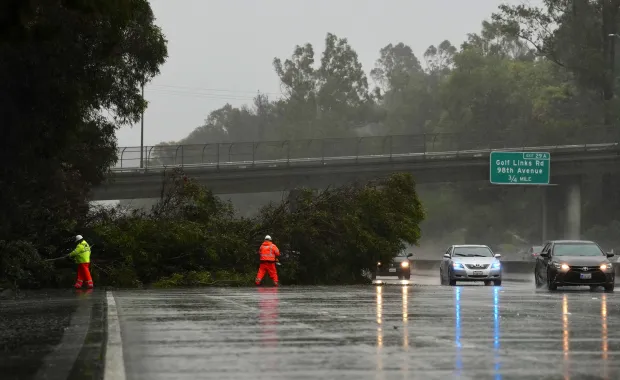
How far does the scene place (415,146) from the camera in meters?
82.3

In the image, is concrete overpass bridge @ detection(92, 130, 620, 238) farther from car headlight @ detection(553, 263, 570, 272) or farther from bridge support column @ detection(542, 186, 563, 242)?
car headlight @ detection(553, 263, 570, 272)

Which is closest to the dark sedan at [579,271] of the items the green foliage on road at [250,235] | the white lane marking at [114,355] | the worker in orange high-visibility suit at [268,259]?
the green foliage on road at [250,235]

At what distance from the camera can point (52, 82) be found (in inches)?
950

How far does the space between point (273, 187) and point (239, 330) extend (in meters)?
63.3

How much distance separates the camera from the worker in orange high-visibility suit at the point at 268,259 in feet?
117

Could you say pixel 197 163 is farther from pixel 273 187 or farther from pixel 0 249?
pixel 0 249

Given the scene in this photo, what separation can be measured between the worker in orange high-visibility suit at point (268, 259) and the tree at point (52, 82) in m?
6.12

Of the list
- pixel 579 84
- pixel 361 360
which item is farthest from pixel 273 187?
pixel 361 360

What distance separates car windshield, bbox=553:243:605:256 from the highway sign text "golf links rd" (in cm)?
3377

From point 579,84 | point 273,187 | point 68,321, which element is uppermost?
point 579,84

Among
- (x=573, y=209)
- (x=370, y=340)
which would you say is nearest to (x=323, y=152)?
(x=573, y=209)

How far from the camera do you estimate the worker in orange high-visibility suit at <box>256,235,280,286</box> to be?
117ft

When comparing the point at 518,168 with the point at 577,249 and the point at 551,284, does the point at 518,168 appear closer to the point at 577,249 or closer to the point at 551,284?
the point at 577,249

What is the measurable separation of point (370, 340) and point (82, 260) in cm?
2054
